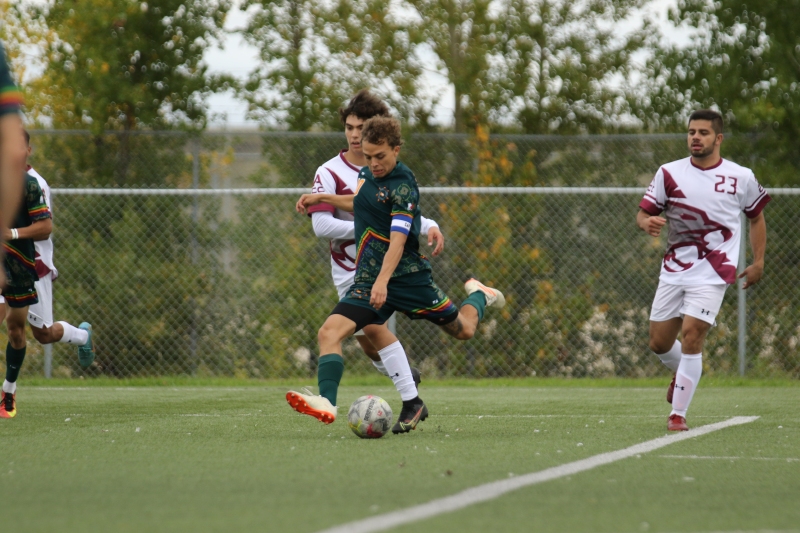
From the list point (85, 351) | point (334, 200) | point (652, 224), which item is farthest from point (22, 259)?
point (652, 224)

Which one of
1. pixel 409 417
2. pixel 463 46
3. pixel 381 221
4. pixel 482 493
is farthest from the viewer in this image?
pixel 463 46

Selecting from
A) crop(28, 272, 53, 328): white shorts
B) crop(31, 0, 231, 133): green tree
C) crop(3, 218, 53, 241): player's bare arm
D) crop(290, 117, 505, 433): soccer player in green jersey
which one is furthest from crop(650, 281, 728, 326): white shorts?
crop(31, 0, 231, 133): green tree

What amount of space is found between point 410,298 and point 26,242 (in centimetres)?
299

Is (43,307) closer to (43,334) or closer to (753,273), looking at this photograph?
(43,334)

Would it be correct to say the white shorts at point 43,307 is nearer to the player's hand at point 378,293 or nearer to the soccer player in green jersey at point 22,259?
the soccer player in green jersey at point 22,259

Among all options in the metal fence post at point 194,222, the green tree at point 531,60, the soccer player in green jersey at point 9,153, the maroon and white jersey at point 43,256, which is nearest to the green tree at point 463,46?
the green tree at point 531,60

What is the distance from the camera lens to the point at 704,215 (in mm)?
6688

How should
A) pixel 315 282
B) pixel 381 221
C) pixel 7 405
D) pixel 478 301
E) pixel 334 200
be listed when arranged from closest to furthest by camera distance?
1. pixel 381 221
2. pixel 334 200
3. pixel 478 301
4. pixel 7 405
5. pixel 315 282

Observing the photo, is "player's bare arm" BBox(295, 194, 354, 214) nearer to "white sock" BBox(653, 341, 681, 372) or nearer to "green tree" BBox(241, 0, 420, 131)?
"white sock" BBox(653, 341, 681, 372)

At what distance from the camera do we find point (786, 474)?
186 inches

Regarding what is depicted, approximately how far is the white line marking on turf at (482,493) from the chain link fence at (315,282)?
5.66 meters

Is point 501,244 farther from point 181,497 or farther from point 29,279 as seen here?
point 181,497

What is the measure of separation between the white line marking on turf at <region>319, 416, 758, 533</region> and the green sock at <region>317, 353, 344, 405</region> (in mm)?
1583

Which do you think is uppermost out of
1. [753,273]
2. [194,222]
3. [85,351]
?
[753,273]
